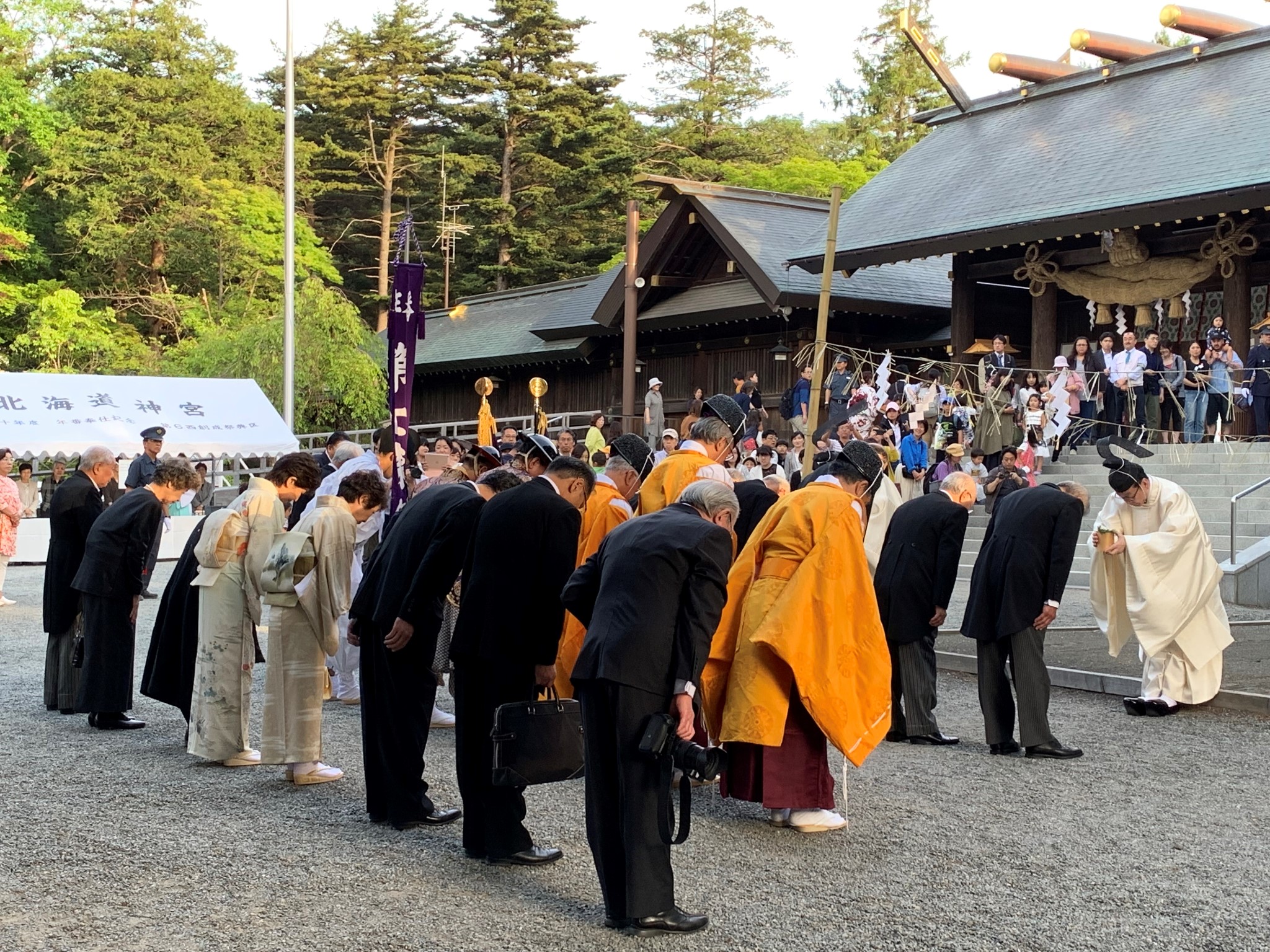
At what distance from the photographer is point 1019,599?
7.30m

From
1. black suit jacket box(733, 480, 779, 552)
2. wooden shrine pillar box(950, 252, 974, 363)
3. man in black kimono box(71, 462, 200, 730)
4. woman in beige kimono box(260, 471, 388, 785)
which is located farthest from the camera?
wooden shrine pillar box(950, 252, 974, 363)

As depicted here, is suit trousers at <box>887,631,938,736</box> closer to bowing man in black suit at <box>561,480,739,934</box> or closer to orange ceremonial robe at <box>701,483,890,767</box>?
orange ceremonial robe at <box>701,483,890,767</box>

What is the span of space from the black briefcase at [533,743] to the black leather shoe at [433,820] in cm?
98

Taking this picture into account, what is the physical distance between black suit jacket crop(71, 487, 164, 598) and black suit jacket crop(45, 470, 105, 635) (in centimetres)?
32

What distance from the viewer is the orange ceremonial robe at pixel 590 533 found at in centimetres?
677

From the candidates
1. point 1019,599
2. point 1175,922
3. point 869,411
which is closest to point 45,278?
Result: point 869,411

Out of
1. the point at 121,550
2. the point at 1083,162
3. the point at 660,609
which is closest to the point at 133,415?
the point at 121,550

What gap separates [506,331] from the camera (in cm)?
3222

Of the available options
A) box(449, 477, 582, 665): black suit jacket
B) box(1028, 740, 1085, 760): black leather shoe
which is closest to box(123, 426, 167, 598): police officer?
box(449, 477, 582, 665): black suit jacket

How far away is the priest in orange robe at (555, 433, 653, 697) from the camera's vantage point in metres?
6.78

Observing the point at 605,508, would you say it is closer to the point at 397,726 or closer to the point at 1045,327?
the point at 397,726

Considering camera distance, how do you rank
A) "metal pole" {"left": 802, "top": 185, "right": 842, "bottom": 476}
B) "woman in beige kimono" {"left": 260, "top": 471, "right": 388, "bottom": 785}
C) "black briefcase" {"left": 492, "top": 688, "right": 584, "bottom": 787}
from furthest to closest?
"metal pole" {"left": 802, "top": 185, "right": 842, "bottom": 476} → "woman in beige kimono" {"left": 260, "top": 471, "right": 388, "bottom": 785} → "black briefcase" {"left": 492, "top": 688, "right": 584, "bottom": 787}

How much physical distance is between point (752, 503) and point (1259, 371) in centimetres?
1127

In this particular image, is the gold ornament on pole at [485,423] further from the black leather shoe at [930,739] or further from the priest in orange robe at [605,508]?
the black leather shoe at [930,739]
